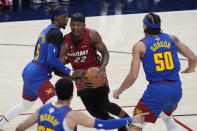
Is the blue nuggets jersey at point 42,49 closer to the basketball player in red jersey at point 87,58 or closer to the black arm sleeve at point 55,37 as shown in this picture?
the black arm sleeve at point 55,37

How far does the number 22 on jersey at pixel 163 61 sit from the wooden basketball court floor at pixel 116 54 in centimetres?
184

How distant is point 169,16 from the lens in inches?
609

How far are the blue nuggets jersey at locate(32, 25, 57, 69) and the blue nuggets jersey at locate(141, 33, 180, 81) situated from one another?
149 centimetres

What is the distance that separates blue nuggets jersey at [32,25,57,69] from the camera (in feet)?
21.0

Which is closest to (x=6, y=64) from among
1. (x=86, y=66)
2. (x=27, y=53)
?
(x=27, y=53)

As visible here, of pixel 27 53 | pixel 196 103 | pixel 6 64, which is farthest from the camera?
pixel 27 53

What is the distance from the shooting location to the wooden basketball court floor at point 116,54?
26.8 ft

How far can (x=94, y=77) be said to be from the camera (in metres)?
6.27

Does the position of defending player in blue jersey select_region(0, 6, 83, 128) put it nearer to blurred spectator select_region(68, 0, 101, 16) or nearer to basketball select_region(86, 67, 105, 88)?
basketball select_region(86, 67, 105, 88)

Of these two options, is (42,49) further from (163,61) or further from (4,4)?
(4,4)

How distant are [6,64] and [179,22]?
624 centimetres

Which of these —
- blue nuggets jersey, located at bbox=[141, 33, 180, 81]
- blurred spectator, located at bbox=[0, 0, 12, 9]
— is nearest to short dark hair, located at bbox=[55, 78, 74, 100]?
blue nuggets jersey, located at bbox=[141, 33, 180, 81]

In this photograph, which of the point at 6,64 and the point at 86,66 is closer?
the point at 86,66

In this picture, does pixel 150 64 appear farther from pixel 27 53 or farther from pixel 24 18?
pixel 24 18
